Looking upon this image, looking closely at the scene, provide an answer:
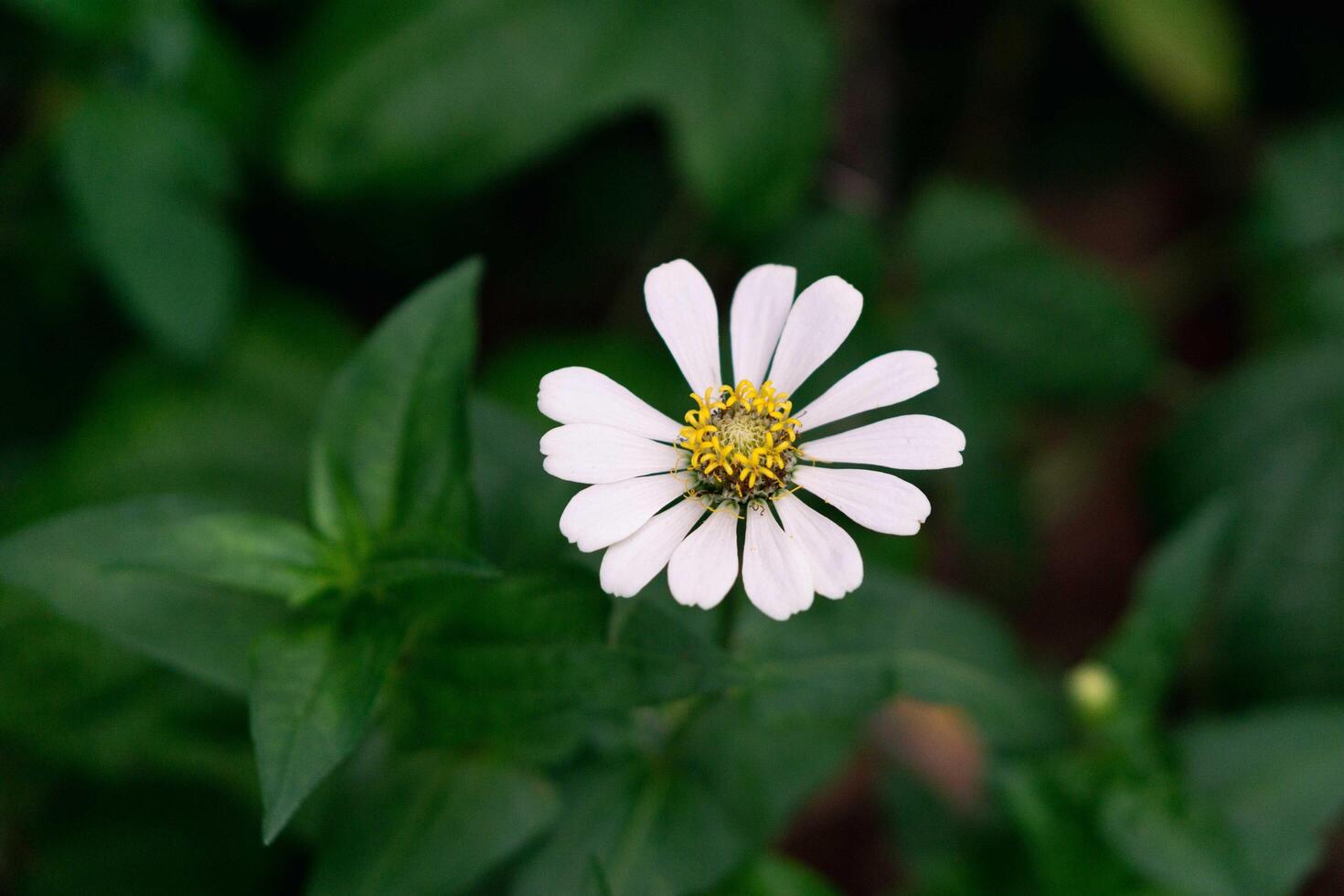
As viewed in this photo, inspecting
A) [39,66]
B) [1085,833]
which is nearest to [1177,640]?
[1085,833]

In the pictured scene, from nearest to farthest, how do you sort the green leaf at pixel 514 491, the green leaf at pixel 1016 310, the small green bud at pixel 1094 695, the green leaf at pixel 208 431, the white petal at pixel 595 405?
the white petal at pixel 595 405, the green leaf at pixel 514 491, the small green bud at pixel 1094 695, the green leaf at pixel 208 431, the green leaf at pixel 1016 310

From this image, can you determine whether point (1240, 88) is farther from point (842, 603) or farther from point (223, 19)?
point (223, 19)

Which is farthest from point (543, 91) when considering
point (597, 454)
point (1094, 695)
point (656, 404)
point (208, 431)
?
point (1094, 695)

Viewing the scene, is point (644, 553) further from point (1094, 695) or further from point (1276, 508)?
point (1276, 508)

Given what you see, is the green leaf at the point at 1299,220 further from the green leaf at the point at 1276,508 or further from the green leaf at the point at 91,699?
the green leaf at the point at 91,699

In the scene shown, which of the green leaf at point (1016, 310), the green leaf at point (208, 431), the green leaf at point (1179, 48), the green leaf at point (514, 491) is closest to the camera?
Answer: the green leaf at point (514, 491)

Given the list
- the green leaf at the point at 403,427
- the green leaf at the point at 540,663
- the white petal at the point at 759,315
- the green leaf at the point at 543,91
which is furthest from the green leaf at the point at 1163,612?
the green leaf at the point at 403,427
